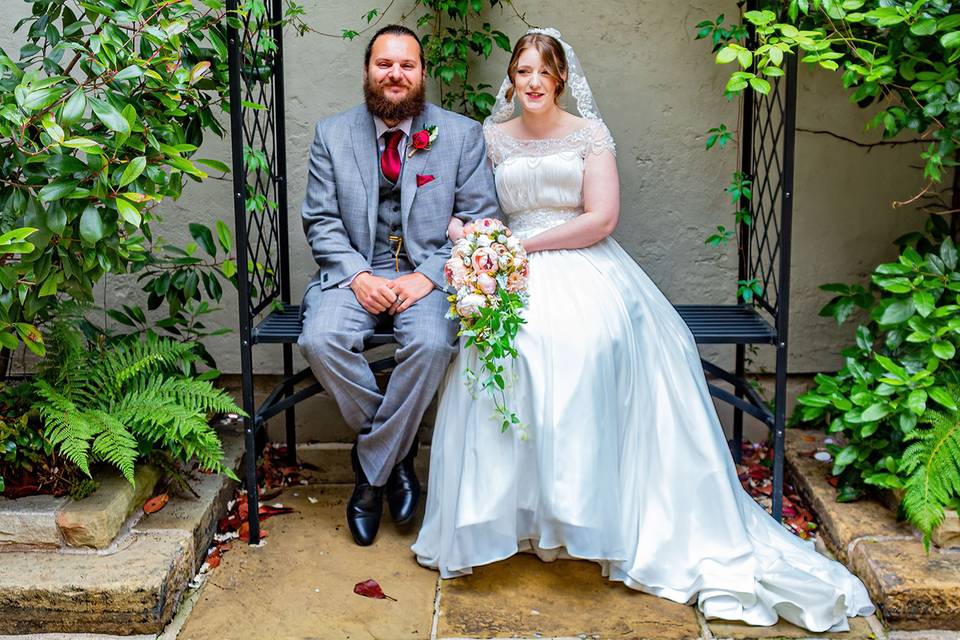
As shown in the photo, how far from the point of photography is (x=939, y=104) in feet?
10.6

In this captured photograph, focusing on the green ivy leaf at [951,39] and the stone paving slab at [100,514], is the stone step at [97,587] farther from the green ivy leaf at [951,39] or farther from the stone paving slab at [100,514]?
the green ivy leaf at [951,39]

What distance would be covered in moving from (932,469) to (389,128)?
2.25m

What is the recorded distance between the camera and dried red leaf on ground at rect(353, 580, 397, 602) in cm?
317

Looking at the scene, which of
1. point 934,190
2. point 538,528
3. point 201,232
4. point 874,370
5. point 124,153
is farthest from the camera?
point 934,190

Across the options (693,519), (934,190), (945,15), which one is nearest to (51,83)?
(693,519)

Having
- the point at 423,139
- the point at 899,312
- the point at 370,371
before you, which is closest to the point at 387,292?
the point at 370,371

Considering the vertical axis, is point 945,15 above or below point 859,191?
above

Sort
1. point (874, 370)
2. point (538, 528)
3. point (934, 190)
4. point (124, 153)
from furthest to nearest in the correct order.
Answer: point (934, 190), point (874, 370), point (538, 528), point (124, 153)

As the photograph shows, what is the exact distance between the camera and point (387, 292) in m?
3.49

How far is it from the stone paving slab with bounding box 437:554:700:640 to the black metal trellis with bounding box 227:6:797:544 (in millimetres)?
747

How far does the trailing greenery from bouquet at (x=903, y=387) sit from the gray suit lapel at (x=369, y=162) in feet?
5.76

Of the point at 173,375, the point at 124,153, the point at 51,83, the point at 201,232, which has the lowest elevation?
the point at 173,375

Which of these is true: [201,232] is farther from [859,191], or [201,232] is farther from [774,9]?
[859,191]

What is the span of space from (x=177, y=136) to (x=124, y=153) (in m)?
0.24
